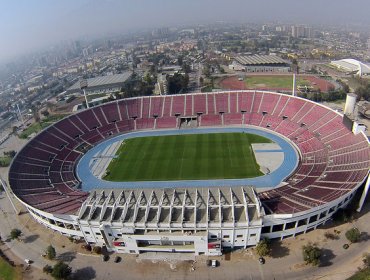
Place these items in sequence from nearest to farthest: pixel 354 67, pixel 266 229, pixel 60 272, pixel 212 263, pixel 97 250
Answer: pixel 60 272 → pixel 212 263 → pixel 266 229 → pixel 97 250 → pixel 354 67

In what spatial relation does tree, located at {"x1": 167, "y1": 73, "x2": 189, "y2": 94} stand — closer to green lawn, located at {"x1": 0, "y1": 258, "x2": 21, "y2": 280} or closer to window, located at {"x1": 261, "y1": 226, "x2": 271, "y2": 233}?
window, located at {"x1": 261, "y1": 226, "x2": 271, "y2": 233}

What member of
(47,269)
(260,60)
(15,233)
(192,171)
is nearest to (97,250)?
(47,269)

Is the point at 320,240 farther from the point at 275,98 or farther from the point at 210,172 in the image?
the point at 275,98

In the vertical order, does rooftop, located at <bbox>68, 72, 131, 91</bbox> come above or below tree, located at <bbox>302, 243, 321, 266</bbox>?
below

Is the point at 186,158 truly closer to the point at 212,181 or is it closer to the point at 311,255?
the point at 212,181

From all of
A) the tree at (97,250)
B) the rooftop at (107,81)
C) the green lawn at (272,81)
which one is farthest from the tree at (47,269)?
the rooftop at (107,81)

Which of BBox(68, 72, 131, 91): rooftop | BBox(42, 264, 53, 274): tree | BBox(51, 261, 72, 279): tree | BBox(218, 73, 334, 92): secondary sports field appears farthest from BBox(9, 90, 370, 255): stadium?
BBox(68, 72, 131, 91): rooftop

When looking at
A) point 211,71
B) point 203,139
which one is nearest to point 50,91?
point 211,71
